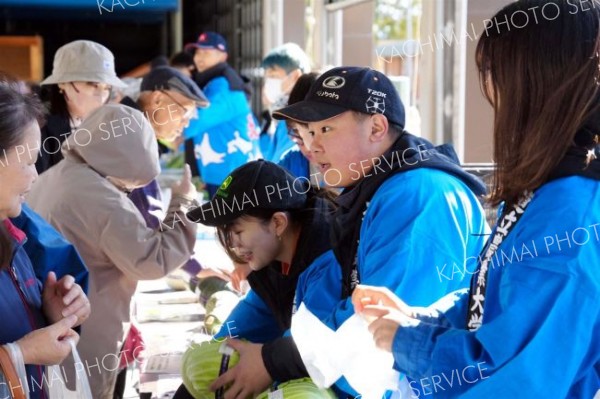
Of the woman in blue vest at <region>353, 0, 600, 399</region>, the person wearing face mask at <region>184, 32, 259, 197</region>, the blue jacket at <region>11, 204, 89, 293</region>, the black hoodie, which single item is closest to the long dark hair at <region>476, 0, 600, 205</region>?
the woman in blue vest at <region>353, 0, 600, 399</region>

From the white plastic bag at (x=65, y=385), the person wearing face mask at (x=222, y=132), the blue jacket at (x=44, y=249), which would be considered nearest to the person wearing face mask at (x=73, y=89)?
the blue jacket at (x=44, y=249)

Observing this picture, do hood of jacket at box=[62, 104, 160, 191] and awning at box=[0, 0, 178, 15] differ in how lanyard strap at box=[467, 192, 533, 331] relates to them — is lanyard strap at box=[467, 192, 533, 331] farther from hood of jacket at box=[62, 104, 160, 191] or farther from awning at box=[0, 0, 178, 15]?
awning at box=[0, 0, 178, 15]

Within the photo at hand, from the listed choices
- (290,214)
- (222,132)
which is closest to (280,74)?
(222,132)

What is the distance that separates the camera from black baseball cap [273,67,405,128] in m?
1.85

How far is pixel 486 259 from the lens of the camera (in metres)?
1.31

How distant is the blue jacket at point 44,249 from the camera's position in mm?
1854

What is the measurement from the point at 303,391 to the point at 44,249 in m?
0.64

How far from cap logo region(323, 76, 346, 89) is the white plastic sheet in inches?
20.2

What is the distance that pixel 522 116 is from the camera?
1.25 metres

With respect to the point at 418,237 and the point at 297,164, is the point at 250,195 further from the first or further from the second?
the point at 297,164

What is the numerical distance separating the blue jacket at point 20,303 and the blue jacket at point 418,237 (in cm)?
60

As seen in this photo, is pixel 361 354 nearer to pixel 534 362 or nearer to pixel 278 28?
pixel 534 362

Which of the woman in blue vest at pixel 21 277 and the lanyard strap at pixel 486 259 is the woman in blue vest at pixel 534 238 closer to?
the lanyard strap at pixel 486 259

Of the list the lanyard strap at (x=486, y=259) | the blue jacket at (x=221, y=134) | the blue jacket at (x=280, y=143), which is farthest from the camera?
the blue jacket at (x=221, y=134)
